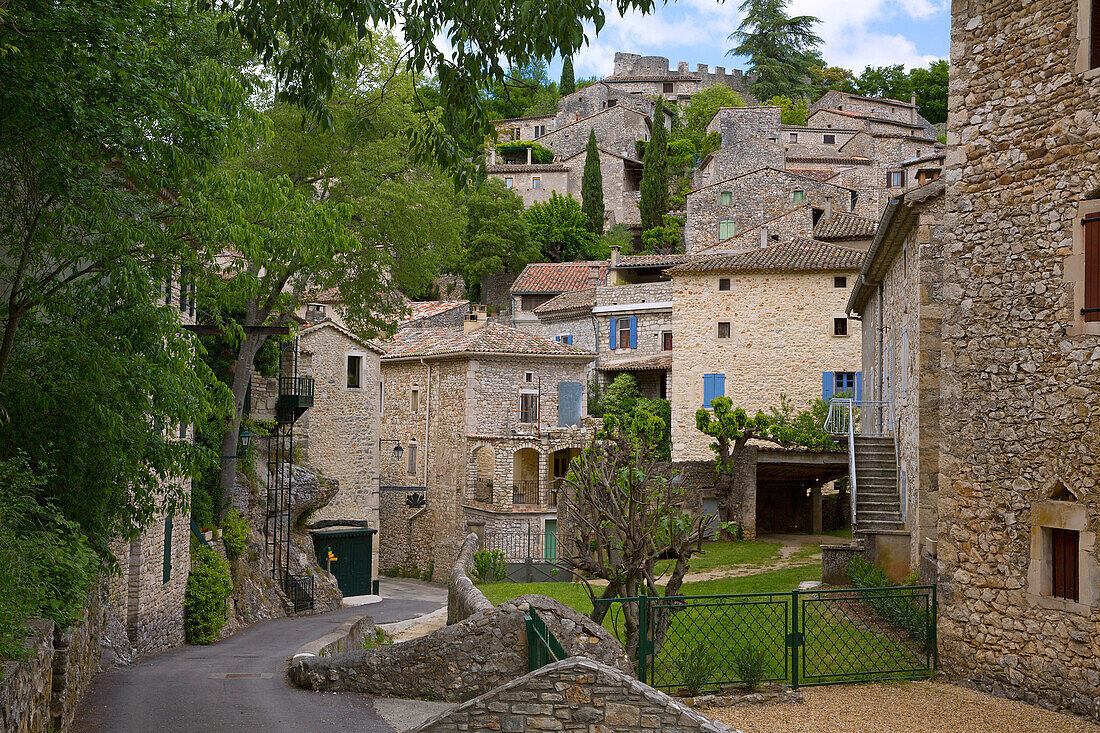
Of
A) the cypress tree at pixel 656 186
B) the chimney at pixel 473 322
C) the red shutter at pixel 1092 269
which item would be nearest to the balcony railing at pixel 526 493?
the chimney at pixel 473 322

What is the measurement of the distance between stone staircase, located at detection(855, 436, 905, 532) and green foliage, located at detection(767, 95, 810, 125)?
50.4 meters

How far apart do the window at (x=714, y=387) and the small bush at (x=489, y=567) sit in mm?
9843

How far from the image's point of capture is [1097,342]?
9094 millimetres

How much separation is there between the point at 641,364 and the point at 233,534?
66.8 ft

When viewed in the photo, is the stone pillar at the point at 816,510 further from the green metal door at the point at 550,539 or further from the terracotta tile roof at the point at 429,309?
the terracotta tile roof at the point at 429,309

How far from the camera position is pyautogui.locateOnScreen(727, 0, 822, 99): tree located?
7688 centimetres

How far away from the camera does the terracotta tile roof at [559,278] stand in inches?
1797

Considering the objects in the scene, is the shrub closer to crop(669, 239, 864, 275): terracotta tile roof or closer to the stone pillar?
the stone pillar

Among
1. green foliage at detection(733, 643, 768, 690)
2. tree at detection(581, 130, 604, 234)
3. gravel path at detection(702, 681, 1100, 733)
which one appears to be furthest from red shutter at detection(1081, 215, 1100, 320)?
tree at detection(581, 130, 604, 234)

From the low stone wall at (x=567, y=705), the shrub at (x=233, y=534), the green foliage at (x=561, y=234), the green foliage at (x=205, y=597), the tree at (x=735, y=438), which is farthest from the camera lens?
the green foliage at (x=561, y=234)

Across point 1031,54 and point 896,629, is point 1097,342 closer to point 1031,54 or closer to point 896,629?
point 1031,54

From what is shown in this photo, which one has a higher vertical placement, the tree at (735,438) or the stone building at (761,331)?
the stone building at (761,331)

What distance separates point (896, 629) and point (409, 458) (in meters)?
25.4

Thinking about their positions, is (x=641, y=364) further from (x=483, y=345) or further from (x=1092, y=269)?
(x=1092, y=269)
